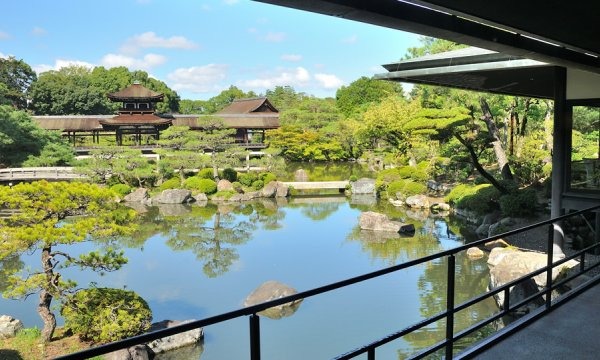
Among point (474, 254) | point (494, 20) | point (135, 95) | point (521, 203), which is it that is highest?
point (135, 95)

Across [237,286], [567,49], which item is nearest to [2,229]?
[237,286]

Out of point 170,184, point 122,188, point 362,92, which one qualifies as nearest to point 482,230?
point 170,184

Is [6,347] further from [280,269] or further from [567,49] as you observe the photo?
[567,49]

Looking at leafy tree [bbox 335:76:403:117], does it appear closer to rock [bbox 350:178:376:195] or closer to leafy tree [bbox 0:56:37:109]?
rock [bbox 350:178:376:195]

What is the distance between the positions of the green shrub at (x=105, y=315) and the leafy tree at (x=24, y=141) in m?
15.6

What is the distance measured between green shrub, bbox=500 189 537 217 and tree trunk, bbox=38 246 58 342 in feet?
32.9

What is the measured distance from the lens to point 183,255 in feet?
39.4

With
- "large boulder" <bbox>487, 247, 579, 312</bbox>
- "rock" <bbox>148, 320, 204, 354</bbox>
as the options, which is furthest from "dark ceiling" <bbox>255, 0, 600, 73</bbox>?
"rock" <bbox>148, 320, 204, 354</bbox>

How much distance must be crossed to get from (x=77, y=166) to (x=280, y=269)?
14077 millimetres

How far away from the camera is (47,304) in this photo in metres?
6.88

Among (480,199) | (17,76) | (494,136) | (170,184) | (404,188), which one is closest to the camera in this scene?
(480,199)

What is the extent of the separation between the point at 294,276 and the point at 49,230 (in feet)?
15.6

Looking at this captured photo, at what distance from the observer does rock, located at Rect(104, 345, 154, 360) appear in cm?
594

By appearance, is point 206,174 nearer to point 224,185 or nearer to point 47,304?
point 224,185
